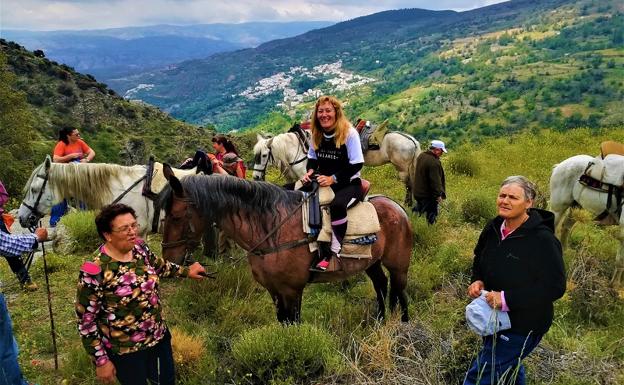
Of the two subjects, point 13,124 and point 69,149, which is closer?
point 69,149

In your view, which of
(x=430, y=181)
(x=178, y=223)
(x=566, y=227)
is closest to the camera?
(x=178, y=223)

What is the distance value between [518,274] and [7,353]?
3759mm

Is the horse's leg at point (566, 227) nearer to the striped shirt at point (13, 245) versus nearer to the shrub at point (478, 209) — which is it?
the shrub at point (478, 209)

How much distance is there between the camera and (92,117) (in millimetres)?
42188

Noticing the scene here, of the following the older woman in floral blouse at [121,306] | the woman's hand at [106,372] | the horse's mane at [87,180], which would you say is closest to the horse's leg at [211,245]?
the horse's mane at [87,180]

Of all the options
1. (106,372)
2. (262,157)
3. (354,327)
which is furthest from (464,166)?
(106,372)

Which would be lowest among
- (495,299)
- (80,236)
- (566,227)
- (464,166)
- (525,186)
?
(464,166)

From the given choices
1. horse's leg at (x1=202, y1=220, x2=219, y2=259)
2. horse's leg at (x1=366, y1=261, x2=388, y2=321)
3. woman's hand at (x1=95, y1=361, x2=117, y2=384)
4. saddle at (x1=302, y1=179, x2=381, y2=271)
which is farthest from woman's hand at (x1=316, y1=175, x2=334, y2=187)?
horse's leg at (x1=202, y1=220, x2=219, y2=259)

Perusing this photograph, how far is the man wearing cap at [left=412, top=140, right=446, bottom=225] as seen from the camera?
7801mm

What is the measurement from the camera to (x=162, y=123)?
48656 millimetres

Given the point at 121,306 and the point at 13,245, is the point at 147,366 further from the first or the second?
the point at 13,245

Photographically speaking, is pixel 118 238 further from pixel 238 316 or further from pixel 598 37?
pixel 598 37

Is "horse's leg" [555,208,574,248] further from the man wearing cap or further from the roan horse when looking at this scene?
the roan horse

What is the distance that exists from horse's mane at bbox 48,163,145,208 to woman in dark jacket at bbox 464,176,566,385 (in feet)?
15.2
